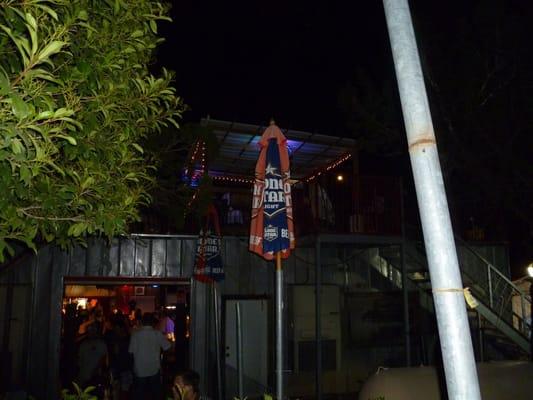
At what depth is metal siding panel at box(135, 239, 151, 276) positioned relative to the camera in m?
10.5

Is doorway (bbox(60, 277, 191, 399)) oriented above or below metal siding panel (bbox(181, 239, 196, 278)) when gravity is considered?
below

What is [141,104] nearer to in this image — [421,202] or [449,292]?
[421,202]

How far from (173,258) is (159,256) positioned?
33 cm

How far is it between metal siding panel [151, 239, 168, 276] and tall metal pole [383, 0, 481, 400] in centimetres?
933

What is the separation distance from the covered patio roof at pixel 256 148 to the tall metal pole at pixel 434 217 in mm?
8630

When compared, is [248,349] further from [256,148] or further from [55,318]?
[256,148]

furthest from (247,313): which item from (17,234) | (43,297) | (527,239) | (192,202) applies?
(527,239)

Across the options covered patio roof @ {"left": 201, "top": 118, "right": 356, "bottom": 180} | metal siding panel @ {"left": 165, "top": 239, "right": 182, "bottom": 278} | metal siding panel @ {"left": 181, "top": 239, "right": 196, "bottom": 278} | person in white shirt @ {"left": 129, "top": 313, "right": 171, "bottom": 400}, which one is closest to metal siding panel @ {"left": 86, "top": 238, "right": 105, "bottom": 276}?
metal siding panel @ {"left": 165, "top": 239, "right": 182, "bottom": 278}

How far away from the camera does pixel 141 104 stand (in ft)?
12.2

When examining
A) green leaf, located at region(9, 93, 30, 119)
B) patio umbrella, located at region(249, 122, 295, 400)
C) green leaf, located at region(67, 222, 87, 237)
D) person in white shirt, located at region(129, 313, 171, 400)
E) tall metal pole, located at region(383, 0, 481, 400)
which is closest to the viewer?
tall metal pole, located at region(383, 0, 481, 400)

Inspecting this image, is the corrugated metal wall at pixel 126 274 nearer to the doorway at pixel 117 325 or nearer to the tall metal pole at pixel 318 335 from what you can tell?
the doorway at pixel 117 325

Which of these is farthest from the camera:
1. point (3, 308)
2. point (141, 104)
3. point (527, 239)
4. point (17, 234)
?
point (527, 239)

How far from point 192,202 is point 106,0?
6116mm

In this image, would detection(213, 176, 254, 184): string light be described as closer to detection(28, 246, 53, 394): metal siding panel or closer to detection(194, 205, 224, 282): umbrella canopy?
detection(194, 205, 224, 282): umbrella canopy
